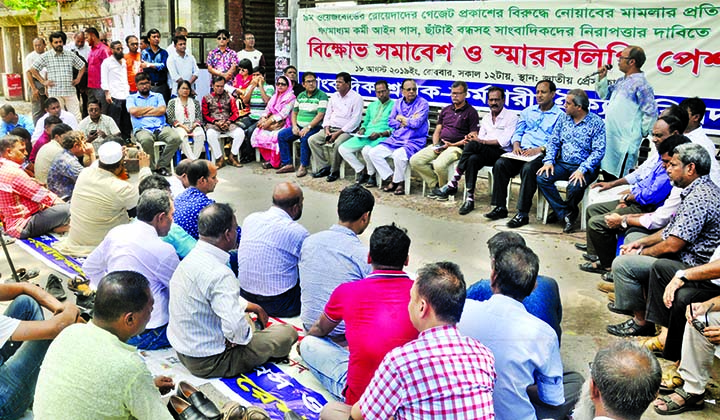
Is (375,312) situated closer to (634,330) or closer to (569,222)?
(634,330)

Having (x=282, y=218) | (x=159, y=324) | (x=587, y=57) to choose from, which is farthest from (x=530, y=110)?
(x=159, y=324)

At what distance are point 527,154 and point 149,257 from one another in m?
4.56

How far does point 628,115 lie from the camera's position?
6.75 metres

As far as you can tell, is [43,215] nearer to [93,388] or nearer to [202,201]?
[202,201]

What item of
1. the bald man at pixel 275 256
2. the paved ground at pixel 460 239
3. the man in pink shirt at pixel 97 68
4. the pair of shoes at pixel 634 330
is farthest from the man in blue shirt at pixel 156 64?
the pair of shoes at pixel 634 330

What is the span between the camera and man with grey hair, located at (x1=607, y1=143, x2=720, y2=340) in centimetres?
417

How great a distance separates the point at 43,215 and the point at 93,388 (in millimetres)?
4634

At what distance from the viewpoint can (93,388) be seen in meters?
2.38

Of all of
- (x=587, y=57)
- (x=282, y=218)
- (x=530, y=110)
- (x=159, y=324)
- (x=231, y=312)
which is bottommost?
(x=159, y=324)

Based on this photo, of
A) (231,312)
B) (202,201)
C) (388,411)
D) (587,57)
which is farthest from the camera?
(587,57)

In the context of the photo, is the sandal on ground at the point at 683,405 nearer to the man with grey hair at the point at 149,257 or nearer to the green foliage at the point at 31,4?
the man with grey hair at the point at 149,257

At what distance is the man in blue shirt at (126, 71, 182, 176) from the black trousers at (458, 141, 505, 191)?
4.17 m

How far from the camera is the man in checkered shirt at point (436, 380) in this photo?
230cm

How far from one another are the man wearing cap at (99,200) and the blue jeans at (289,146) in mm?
3698
